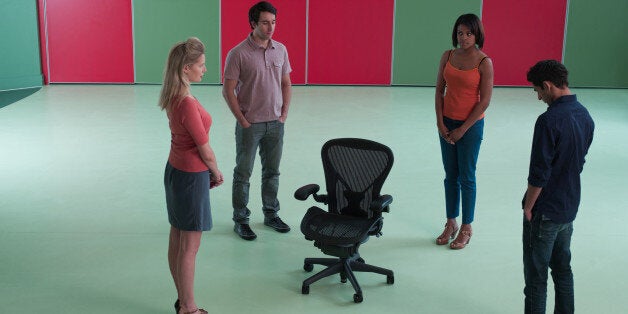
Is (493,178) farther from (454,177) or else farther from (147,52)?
(147,52)

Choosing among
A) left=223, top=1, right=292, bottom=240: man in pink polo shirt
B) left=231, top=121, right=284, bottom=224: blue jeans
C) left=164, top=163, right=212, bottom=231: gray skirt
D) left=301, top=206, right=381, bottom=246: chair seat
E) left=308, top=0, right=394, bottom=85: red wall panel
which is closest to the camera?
left=164, top=163, right=212, bottom=231: gray skirt

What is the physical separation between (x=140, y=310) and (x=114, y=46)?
9.66 meters

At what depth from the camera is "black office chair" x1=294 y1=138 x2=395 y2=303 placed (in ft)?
12.8

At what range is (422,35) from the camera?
42.9 ft

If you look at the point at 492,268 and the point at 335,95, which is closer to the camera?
the point at 492,268

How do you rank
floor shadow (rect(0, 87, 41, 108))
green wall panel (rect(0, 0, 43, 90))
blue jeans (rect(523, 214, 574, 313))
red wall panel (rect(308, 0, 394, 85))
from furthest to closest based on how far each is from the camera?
red wall panel (rect(308, 0, 394, 85)) → green wall panel (rect(0, 0, 43, 90)) → floor shadow (rect(0, 87, 41, 108)) → blue jeans (rect(523, 214, 574, 313))

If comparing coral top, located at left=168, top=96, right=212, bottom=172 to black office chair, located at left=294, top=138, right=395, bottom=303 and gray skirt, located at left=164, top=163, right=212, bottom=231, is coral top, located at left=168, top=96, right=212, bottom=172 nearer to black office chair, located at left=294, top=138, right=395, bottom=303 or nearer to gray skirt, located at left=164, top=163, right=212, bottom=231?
gray skirt, located at left=164, top=163, right=212, bottom=231

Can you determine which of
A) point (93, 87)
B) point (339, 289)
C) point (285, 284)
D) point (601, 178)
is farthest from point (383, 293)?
point (93, 87)

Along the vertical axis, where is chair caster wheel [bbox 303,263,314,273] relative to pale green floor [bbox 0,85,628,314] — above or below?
above

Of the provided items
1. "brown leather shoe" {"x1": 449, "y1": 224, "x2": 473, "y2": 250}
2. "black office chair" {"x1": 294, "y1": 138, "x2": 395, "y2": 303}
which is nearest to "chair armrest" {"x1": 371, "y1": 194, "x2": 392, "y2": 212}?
"black office chair" {"x1": 294, "y1": 138, "x2": 395, "y2": 303}

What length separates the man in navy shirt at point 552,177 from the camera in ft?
9.95

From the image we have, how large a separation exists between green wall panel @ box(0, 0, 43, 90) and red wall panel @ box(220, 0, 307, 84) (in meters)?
3.18

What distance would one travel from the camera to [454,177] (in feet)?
15.5

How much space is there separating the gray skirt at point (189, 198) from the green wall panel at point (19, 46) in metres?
9.27
